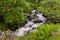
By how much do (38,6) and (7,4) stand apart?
7026 millimetres

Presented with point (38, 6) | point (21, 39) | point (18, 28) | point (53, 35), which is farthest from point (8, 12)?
point (38, 6)

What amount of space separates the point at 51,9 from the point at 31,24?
4184mm

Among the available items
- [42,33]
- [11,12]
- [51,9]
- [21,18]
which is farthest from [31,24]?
[42,33]

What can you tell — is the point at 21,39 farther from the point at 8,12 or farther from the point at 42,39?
the point at 8,12

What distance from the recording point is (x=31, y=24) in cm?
1638

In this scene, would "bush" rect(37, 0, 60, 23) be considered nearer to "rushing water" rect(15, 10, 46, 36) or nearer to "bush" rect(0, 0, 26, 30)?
"rushing water" rect(15, 10, 46, 36)

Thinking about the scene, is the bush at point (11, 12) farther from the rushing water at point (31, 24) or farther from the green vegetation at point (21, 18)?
the rushing water at point (31, 24)

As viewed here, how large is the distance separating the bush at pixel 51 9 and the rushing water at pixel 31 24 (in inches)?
22.1

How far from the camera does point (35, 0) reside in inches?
837

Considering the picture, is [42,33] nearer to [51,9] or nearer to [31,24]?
[31,24]

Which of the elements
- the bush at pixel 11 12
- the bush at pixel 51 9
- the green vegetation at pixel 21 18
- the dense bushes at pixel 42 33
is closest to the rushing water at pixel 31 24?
the green vegetation at pixel 21 18

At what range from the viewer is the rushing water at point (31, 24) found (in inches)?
574

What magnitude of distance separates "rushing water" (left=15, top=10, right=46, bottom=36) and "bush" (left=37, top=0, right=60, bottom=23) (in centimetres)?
56

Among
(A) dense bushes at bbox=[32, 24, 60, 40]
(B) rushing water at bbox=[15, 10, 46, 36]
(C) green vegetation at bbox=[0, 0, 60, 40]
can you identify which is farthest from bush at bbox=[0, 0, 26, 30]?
(A) dense bushes at bbox=[32, 24, 60, 40]
